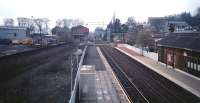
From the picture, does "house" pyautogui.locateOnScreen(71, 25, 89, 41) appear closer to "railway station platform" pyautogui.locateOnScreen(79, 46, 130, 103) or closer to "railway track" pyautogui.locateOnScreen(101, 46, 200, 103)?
"railway track" pyautogui.locateOnScreen(101, 46, 200, 103)

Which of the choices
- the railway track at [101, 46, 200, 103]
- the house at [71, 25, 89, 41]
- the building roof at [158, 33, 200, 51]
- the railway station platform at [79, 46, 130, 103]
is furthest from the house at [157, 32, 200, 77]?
the house at [71, 25, 89, 41]

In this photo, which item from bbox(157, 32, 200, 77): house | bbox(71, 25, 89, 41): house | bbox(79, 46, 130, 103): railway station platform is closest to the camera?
bbox(79, 46, 130, 103): railway station platform

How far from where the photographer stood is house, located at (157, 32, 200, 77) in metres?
34.4

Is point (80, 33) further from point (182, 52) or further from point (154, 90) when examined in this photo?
point (154, 90)

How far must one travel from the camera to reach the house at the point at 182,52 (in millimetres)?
34406

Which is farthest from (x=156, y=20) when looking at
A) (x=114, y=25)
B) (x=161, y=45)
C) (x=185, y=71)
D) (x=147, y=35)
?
(x=185, y=71)

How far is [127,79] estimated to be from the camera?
114 feet

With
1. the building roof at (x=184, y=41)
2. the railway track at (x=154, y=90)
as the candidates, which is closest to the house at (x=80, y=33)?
the building roof at (x=184, y=41)

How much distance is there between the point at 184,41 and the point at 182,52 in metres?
1.67

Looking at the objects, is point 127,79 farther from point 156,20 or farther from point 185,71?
point 156,20

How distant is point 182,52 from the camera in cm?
3900

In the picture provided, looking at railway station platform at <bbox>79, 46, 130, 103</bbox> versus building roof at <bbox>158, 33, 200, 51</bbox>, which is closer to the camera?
railway station platform at <bbox>79, 46, 130, 103</bbox>

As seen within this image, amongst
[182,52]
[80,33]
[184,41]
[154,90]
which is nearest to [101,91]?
[154,90]

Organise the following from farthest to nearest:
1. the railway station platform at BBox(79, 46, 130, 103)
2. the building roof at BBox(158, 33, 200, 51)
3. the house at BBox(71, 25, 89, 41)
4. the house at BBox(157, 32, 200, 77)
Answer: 1. the house at BBox(71, 25, 89, 41)
2. the building roof at BBox(158, 33, 200, 51)
3. the house at BBox(157, 32, 200, 77)
4. the railway station platform at BBox(79, 46, 130, 103)
